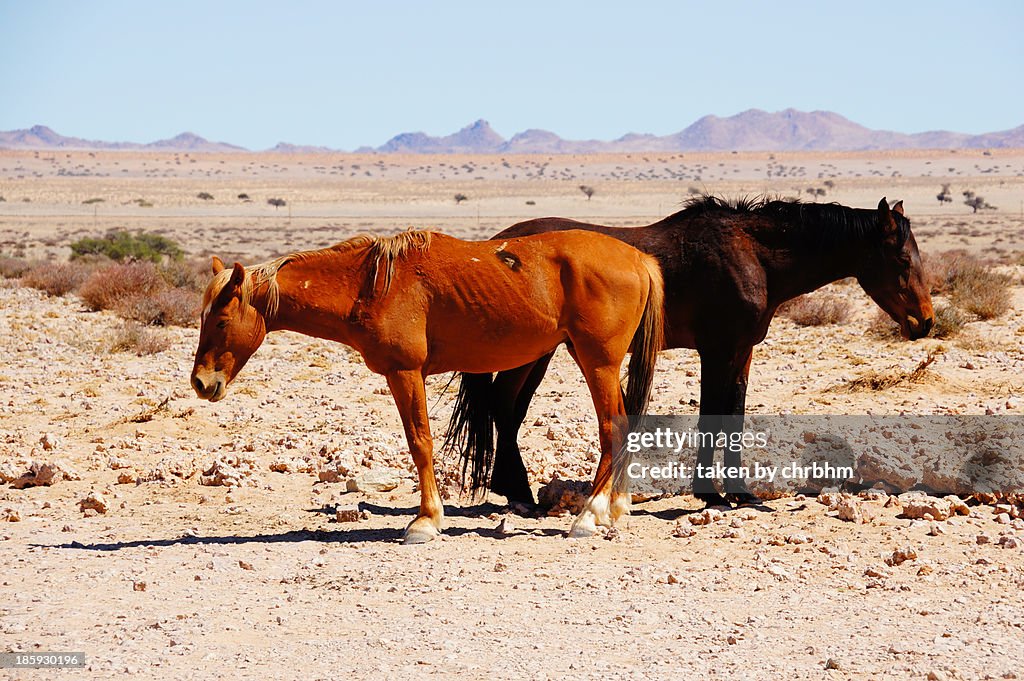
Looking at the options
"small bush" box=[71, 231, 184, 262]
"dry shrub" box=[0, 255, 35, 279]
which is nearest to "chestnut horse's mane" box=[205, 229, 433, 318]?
"dry shrub" box=[0, 255, 35, 279]

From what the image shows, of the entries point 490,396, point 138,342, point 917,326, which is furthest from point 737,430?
point 138,342

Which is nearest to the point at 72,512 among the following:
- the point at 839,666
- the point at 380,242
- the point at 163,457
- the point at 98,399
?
the point at 163,457

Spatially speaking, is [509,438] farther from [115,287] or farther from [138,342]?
[115,287]

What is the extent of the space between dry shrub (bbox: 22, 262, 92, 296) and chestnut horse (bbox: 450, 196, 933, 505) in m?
14.7

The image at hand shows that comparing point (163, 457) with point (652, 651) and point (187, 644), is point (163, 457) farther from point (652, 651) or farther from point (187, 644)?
point (652, 651)

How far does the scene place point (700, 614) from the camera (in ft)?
17.7

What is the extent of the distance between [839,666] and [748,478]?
3.33 metres

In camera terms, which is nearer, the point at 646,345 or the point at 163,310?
the point at 646,345

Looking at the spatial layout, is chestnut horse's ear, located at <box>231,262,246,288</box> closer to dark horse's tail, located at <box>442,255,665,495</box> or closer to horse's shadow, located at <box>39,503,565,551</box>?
horse's shadow, located at <box>39,503,565,551</box>

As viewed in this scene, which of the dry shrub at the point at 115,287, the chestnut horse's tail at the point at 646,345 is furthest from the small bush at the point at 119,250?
the chestnut horse's tail at the point at 646,345

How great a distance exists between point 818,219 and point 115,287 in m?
13.4

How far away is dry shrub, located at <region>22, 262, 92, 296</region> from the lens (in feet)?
66.3

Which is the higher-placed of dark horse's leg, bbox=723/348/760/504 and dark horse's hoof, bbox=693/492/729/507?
dark horse's leg, bbox=723/348/760/504

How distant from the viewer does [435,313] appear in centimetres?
690
